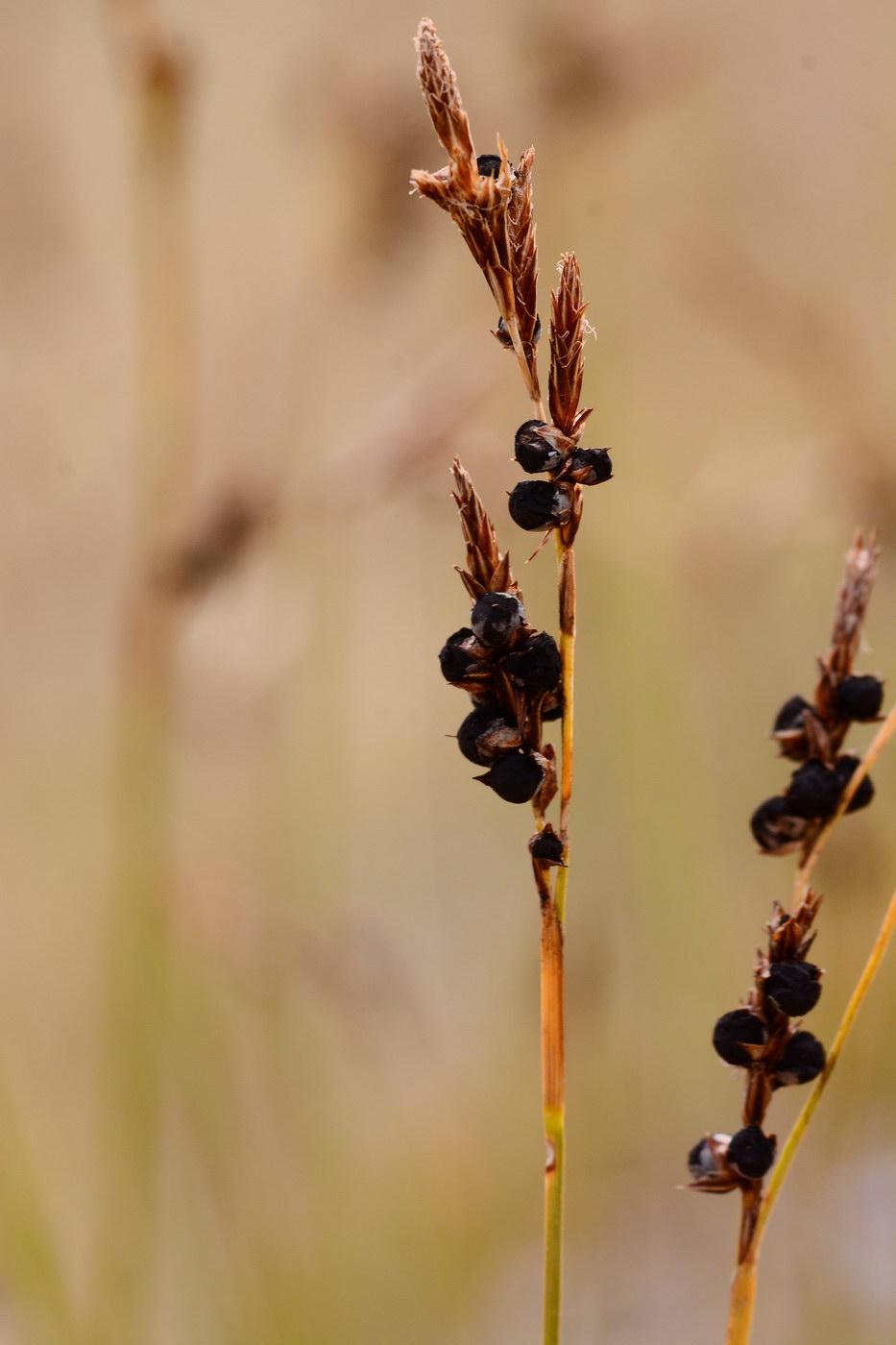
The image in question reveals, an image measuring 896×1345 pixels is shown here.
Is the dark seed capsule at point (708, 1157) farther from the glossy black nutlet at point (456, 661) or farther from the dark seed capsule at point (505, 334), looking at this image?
the dark seed capsule at point (505, 334)

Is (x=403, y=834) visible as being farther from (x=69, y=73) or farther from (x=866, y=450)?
(x=69, y=73)

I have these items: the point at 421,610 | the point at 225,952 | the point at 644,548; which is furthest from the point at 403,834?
the point at 225,952

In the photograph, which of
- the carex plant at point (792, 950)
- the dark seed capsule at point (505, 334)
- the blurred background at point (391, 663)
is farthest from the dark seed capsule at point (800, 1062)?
the blurred background at point (391, 663)

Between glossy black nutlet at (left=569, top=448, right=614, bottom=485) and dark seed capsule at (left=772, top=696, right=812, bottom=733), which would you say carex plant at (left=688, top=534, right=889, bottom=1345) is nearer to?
dark seed capsule at (left=772, top=696, right=812, bottom=733)

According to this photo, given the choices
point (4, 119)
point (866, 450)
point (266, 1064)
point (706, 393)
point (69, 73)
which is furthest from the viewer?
point (69, 73)

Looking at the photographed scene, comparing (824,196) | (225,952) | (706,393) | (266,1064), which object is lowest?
(266,1064)

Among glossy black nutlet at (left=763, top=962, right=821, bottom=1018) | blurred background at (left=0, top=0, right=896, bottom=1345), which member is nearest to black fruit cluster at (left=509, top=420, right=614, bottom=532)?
glossy black nutlet at (left=763, top=962, right=821, bottom=1018)
